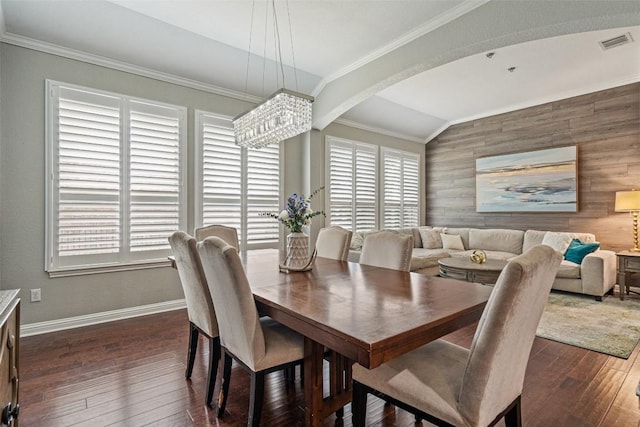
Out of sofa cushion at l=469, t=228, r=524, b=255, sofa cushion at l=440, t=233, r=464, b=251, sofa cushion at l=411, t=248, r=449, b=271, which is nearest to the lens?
sofa cushion at l=411, t=248, r=449, b=271

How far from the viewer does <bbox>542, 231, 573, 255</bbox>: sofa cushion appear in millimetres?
4621

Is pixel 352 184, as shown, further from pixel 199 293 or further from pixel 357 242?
pixel 199 293

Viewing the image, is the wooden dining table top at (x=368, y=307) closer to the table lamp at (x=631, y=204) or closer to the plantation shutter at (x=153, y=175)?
the plantation shutter at (x=153, y=175)

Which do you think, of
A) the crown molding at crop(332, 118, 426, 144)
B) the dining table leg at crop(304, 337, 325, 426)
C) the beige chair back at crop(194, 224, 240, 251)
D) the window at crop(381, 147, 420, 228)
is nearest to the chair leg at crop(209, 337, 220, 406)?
the dining table leg at crop(304, 337, 325, 426)

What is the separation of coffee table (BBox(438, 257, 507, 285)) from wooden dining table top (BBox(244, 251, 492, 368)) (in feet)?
6.75

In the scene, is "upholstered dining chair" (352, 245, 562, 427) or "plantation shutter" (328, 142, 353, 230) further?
"plantation shutter" (328, 142, 353, 230)

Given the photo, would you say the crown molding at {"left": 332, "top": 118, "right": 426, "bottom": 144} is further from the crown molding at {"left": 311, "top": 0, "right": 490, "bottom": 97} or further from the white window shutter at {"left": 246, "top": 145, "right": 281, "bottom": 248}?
the white window shutter at {"left": 246, "top": 145, "right": 281, "bottom": 248}

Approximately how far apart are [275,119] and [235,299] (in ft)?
5.25

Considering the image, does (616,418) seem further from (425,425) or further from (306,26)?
(306,26)

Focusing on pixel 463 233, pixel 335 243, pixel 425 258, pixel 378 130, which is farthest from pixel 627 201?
pixel 335 243

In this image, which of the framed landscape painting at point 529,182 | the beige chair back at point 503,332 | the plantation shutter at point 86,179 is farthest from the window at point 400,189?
the beige chair back at point 503,332

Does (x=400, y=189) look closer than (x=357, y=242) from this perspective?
No

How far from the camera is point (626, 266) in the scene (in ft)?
13.5

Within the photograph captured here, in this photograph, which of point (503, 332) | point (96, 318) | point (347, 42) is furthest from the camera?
point (347, 42)
